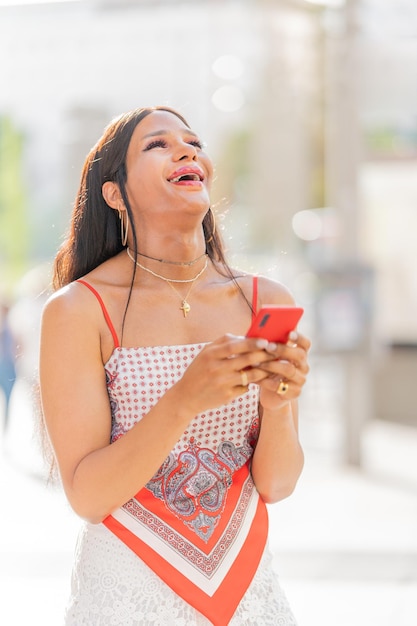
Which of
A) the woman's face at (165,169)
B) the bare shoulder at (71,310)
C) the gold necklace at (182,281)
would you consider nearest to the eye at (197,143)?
the woman's face at (165,169)

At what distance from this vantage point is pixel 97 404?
5.66 ft

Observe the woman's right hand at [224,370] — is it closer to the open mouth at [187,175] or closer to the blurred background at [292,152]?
the open mouth at [187,175]

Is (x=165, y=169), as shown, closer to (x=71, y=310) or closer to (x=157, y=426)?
(x=71, y=310)

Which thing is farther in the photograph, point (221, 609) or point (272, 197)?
point (272, 197)

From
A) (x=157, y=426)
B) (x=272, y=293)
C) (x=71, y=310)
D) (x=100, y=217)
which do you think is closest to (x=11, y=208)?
(x=100, y=217)

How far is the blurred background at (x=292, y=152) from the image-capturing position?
7543 millimetres

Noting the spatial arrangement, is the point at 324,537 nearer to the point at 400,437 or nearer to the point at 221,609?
the point at 400,437

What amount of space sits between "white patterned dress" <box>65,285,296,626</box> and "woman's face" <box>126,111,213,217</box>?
239mm

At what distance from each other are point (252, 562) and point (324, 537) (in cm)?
408

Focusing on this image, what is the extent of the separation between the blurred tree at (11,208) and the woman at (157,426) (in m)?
7.41

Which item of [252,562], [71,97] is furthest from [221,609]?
[71,97]

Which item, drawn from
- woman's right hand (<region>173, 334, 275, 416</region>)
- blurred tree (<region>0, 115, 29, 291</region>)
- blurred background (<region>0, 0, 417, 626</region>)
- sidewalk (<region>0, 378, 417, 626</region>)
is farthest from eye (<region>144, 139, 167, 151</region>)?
blurred tree (<region>0, 115, 29, 291</region>)

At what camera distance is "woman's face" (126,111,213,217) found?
5.86 feet

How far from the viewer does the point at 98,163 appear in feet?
6.31
